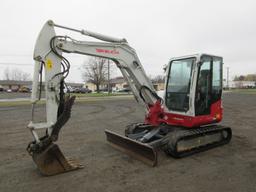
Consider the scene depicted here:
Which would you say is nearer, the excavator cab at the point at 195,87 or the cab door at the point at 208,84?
the excavator cab at the point at 195,87

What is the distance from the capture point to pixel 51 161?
4637 mm

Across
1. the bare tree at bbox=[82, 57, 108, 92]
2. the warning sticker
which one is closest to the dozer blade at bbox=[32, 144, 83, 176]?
the warning sticker

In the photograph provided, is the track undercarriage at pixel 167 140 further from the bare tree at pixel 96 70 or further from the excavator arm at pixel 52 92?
the bare tree at pixel 96 70

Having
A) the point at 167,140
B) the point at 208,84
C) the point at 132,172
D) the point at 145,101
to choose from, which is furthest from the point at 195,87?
the point at 132,172

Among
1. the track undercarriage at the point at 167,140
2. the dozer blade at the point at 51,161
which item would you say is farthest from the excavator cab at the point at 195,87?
the dozer blade at the point at 51,161

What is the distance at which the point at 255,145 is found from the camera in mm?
6746

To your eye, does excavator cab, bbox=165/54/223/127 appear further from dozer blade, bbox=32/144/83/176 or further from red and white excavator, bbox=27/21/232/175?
dozer blade, bbox=32/144/83/176

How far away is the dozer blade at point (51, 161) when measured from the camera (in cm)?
452

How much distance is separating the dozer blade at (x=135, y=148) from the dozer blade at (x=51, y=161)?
→ 65.1 inches

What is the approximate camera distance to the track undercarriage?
539 centimetres

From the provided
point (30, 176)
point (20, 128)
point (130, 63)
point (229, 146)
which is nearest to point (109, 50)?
point (130, 63)

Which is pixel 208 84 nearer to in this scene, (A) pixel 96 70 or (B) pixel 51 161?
(B) pixel 51 161

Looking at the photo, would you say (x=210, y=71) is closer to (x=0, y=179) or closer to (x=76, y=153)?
(x=76, y=153)

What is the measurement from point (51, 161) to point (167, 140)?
2805 mm
